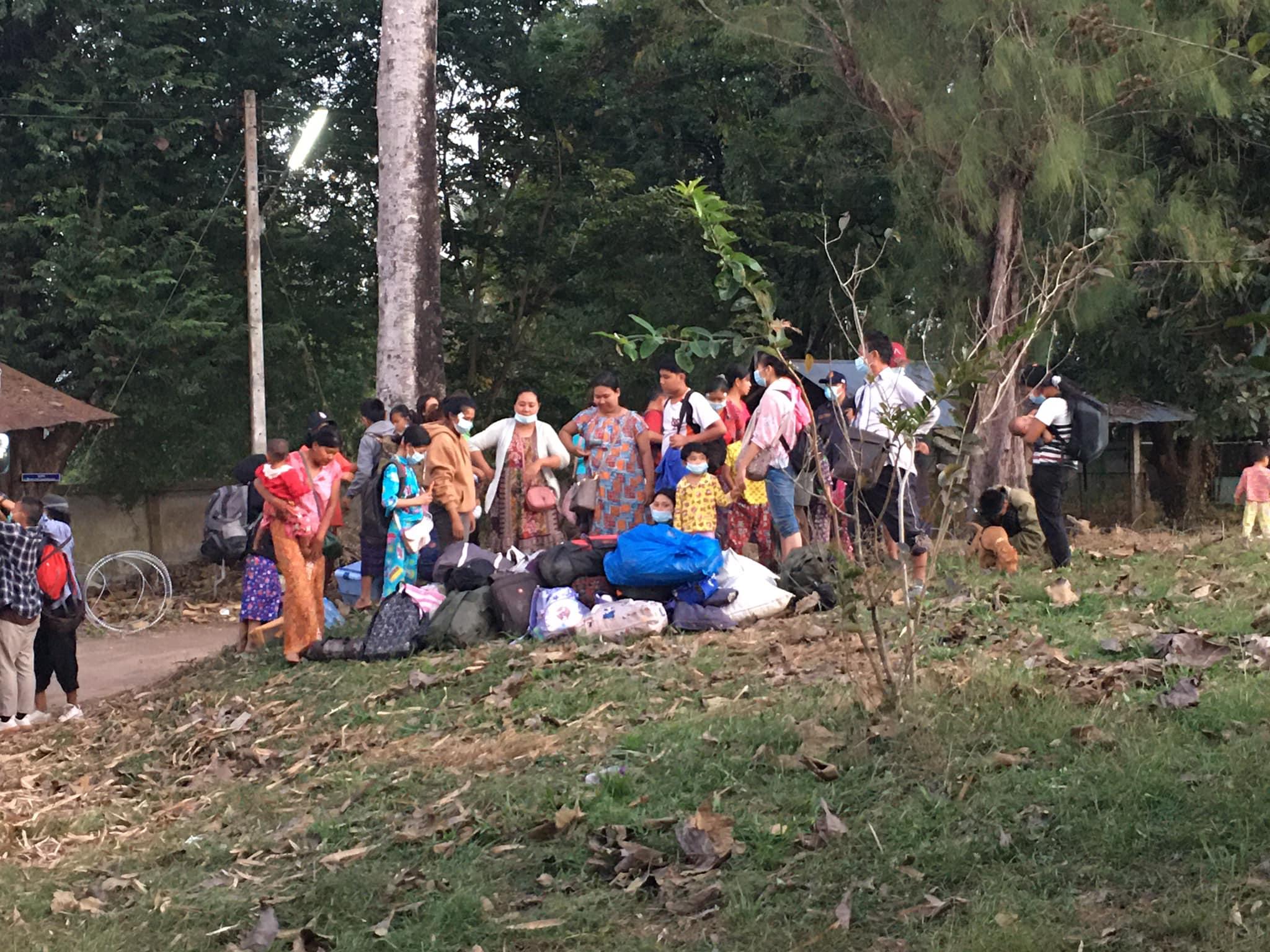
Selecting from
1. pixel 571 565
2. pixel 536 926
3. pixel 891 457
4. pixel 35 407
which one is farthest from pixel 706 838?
pixel 35 407

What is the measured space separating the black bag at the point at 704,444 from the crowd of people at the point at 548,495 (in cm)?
1

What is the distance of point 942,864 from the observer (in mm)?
4809

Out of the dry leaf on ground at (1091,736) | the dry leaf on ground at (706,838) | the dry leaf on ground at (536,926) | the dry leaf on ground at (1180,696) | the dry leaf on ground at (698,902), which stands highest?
the dry leaf on ground at (1180,696)

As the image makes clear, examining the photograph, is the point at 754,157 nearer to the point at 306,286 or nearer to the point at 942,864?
the point at 306,286

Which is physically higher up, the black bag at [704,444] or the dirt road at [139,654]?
the black bag at [704,444]

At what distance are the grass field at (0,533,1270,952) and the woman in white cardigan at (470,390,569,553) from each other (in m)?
2.73

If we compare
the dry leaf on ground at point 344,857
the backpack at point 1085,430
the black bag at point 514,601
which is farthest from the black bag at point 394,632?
the backpack at point 1085,430

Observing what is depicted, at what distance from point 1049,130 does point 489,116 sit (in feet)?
32.3

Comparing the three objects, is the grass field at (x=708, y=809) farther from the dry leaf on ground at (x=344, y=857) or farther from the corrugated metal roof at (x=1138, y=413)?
the corrugated metal roof at (x=1138, y=413)

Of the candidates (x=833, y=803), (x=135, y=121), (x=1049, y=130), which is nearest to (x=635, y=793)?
(x=833, y=803)

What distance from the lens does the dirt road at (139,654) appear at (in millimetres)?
11969

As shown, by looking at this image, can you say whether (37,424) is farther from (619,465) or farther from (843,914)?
(843,914)

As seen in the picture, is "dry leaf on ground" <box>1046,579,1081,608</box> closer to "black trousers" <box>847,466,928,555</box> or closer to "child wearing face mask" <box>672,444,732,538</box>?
"black trousers" <box>847,466,928,555</box>

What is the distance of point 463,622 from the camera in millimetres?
9227
